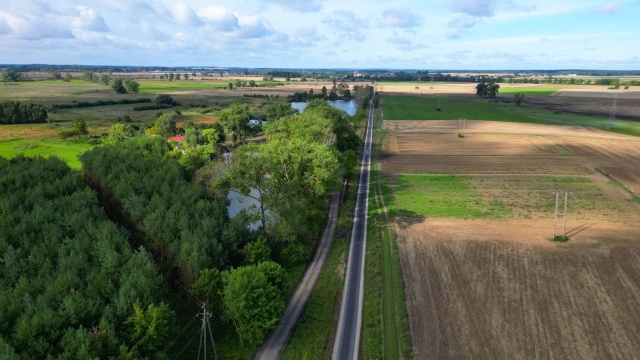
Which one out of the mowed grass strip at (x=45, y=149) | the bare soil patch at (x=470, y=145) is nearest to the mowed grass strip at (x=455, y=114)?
the bare soil patch at (x=470, y=145)

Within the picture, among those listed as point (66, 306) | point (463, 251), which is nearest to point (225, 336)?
point (66, 306)

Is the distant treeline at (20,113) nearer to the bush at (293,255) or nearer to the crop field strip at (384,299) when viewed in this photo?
the bush at (293,255)

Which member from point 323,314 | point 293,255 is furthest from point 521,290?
point 293,255

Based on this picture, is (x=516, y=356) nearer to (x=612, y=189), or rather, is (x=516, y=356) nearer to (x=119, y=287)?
(x=119, y=287)

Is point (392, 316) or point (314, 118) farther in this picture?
point (314, 118)

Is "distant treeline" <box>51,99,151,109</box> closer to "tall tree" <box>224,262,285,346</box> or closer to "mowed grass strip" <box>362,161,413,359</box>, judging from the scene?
"mowed grass strip" <box>362,161,413,359</box>

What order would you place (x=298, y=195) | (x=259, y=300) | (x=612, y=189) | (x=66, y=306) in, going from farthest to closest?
(x=612, y=189)
(x=298, y=195)
(x=259, y=300)
(x=66, y=306)

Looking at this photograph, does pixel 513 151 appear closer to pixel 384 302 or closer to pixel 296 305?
pixel 384 302
